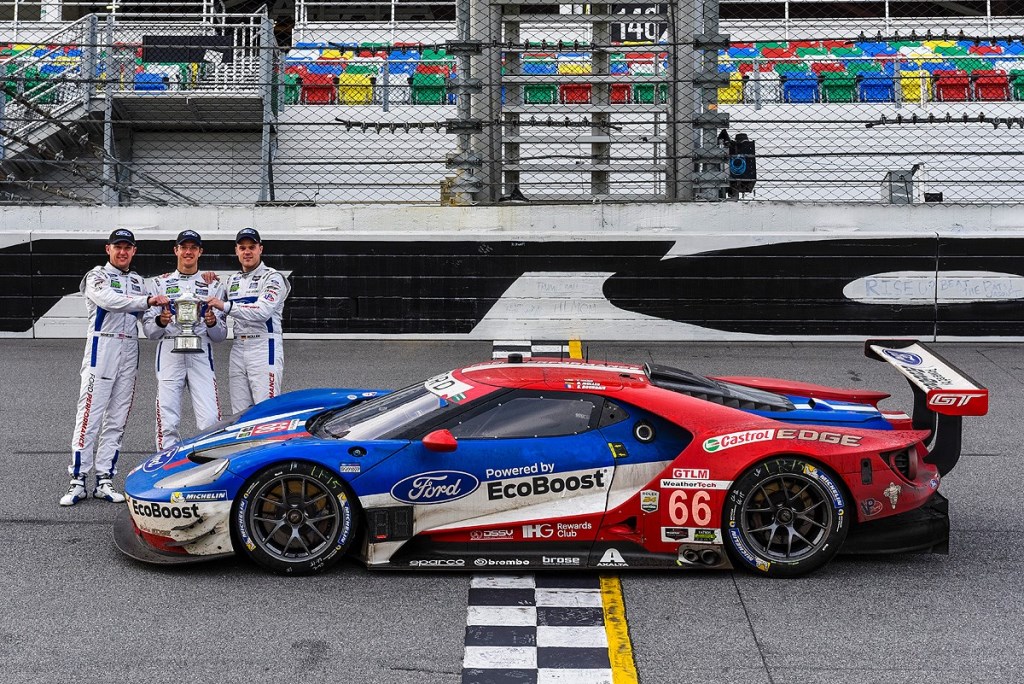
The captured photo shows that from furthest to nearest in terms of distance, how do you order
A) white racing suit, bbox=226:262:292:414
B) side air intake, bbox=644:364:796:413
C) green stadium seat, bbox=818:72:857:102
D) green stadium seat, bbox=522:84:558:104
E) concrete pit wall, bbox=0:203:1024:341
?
green stadium seat, bbox=818:72:857:102
green stadium seat, bbox=522:84:558:104
concrete pit wall, bbox=0:203:1024:341
white racing suit, bbox=226:262:292:414
side air intake, bbox=644:364:796:413

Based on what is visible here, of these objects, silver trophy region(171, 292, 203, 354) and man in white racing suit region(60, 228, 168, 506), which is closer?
man in white racing suit region(60, 228, 168, 506)

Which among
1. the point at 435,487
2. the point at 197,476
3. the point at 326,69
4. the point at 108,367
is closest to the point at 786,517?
the point at 435,487

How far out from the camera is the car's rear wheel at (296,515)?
531 centimetres

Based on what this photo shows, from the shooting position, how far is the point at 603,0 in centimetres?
1203

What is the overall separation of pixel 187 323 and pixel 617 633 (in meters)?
3.52

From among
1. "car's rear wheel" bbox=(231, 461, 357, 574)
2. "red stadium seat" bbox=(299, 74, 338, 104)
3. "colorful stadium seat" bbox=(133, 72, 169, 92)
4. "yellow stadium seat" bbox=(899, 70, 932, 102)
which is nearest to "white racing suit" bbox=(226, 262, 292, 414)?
"car's rear wheel" bbox=(231, 461, 357, 574)

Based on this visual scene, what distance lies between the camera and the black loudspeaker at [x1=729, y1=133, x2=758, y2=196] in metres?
12.0

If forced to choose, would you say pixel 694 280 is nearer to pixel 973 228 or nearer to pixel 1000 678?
pixel 973 228

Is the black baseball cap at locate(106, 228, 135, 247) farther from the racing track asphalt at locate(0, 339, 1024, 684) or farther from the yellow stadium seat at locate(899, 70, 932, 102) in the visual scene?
the yellow stadium seat at locate(899, 70, 932, 102)

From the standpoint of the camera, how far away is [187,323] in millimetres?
7004

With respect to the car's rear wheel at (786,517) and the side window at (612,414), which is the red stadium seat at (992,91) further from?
the side window at (612,414)

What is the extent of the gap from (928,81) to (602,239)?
24.9ft

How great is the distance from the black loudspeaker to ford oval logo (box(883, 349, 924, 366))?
5913mm

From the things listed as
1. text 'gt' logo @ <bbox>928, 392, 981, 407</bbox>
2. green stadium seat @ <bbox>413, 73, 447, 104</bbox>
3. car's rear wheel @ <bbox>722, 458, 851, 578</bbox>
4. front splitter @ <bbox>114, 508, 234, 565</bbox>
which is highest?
green stadium seat @ <bbox>413, 73, 447, 104</bbox>
